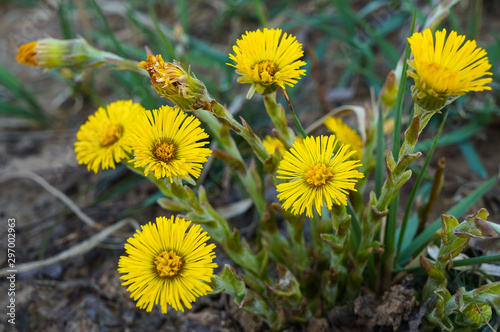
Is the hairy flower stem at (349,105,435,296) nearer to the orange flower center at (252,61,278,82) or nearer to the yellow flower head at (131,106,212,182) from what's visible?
the orange flower center at (252,61,278,82)

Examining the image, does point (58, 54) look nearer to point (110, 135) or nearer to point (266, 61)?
point (110, 135)

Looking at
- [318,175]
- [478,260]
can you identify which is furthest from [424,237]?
[318,175]

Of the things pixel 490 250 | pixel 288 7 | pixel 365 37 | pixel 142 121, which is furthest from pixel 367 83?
pixel 142 121

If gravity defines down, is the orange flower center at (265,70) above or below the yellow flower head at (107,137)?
below

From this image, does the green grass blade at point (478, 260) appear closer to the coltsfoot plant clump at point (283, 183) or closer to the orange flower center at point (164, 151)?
the coltsfoot plant clump at point (283, 183)

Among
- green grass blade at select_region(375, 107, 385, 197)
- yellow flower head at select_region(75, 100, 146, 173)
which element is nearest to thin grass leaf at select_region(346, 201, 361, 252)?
green grass blade at select_region(375, 107, 385, 197)

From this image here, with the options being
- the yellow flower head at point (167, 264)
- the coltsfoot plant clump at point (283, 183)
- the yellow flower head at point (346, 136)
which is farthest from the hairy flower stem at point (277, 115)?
the yellow flower head at point (167, 264)
